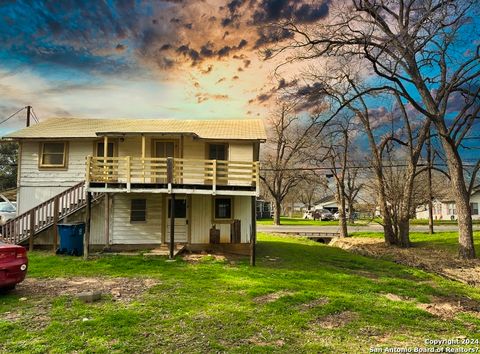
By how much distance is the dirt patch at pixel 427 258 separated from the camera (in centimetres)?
1353

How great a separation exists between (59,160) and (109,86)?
964 centimetres

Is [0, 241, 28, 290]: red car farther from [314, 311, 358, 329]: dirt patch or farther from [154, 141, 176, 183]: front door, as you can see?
[154, 141, 176, 183]: front door

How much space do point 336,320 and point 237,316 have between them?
2.01 m

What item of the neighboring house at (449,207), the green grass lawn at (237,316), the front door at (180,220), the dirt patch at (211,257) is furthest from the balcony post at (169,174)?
the neighboring house at (449,207)

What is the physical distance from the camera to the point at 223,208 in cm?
1716

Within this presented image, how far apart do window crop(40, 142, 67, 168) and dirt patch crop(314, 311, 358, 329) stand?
14.9 m

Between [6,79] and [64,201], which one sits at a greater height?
[6,79]

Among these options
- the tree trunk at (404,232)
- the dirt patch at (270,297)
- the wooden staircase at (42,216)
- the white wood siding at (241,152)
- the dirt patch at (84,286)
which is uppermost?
the white wood siding at (241,152)

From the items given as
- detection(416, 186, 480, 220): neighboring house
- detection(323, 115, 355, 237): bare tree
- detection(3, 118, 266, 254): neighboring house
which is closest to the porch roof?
detection(3, 118, 266, 254): neighboring house

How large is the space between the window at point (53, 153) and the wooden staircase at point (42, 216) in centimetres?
190

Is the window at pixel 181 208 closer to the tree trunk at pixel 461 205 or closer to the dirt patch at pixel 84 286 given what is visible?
the dirt patch at pixel 84 286

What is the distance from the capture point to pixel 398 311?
26.3 ft

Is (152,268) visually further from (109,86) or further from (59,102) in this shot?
(59,102)

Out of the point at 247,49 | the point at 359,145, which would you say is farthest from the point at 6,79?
the point at 359,145
